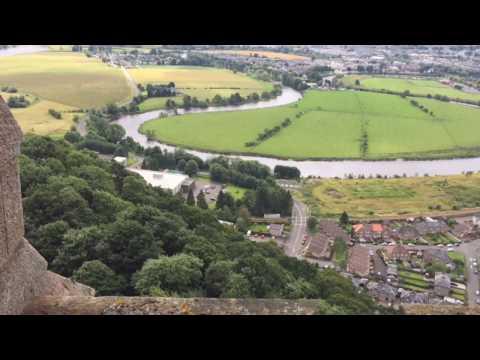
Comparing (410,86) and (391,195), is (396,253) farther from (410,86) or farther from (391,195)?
(410,86)

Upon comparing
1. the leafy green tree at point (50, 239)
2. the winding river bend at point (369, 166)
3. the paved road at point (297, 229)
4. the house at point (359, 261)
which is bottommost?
the paved road at point (297, 229)

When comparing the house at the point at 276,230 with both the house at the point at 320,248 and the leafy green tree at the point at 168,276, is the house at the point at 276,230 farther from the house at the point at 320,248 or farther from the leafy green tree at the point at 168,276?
the leafy green tree at the point at 168,276

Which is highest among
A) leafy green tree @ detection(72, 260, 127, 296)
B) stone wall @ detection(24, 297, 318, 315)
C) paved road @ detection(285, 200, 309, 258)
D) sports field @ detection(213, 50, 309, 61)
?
sports field @ detection(213, 50, 309, 61)

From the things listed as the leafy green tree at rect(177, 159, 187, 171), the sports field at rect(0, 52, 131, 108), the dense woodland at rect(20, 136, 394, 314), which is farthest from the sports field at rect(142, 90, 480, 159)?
the dense woodland at rect(20, 136, 394, 314)

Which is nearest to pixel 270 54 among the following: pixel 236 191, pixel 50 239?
pixel 236 191

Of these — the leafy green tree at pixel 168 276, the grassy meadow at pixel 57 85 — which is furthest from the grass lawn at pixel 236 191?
the leafy green tree at pixel 168 276

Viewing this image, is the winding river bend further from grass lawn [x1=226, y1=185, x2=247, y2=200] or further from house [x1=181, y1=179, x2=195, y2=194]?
house [x1=181, y1=179, x2=195, y2=194]
